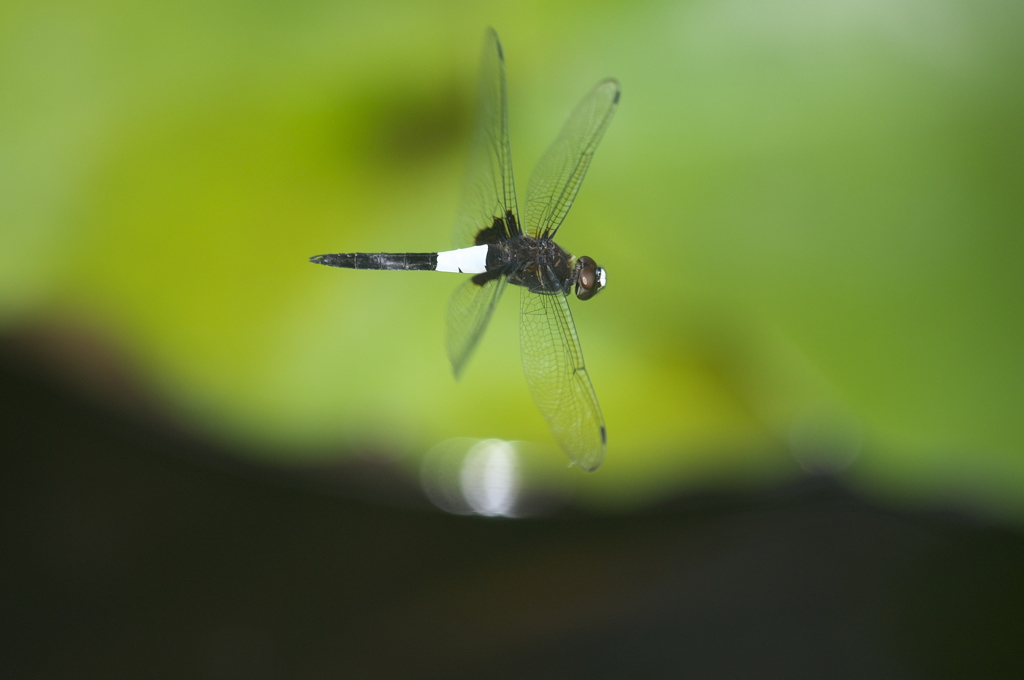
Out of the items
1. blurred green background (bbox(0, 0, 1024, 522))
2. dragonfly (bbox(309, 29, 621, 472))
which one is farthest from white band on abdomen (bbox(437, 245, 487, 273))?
blurred green background (bbox(0, 0, 1024, 522))

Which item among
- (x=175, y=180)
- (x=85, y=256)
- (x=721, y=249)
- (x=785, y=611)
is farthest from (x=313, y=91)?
(x=785, y=611)

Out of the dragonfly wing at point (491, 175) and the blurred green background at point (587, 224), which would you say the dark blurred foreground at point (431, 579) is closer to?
the blurred green background at point (587, 224)

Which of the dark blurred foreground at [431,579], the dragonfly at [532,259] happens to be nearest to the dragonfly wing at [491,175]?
the dragonfly at [532,259]

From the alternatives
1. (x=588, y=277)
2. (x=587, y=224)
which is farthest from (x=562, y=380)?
(x=587, y=224)

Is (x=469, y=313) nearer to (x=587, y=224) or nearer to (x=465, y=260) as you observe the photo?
(x=465, y=260)

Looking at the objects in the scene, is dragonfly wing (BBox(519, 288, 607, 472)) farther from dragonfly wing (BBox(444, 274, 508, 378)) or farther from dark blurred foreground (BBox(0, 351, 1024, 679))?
dark blurred foreground (BBox(0, 351, 1024, 679))
